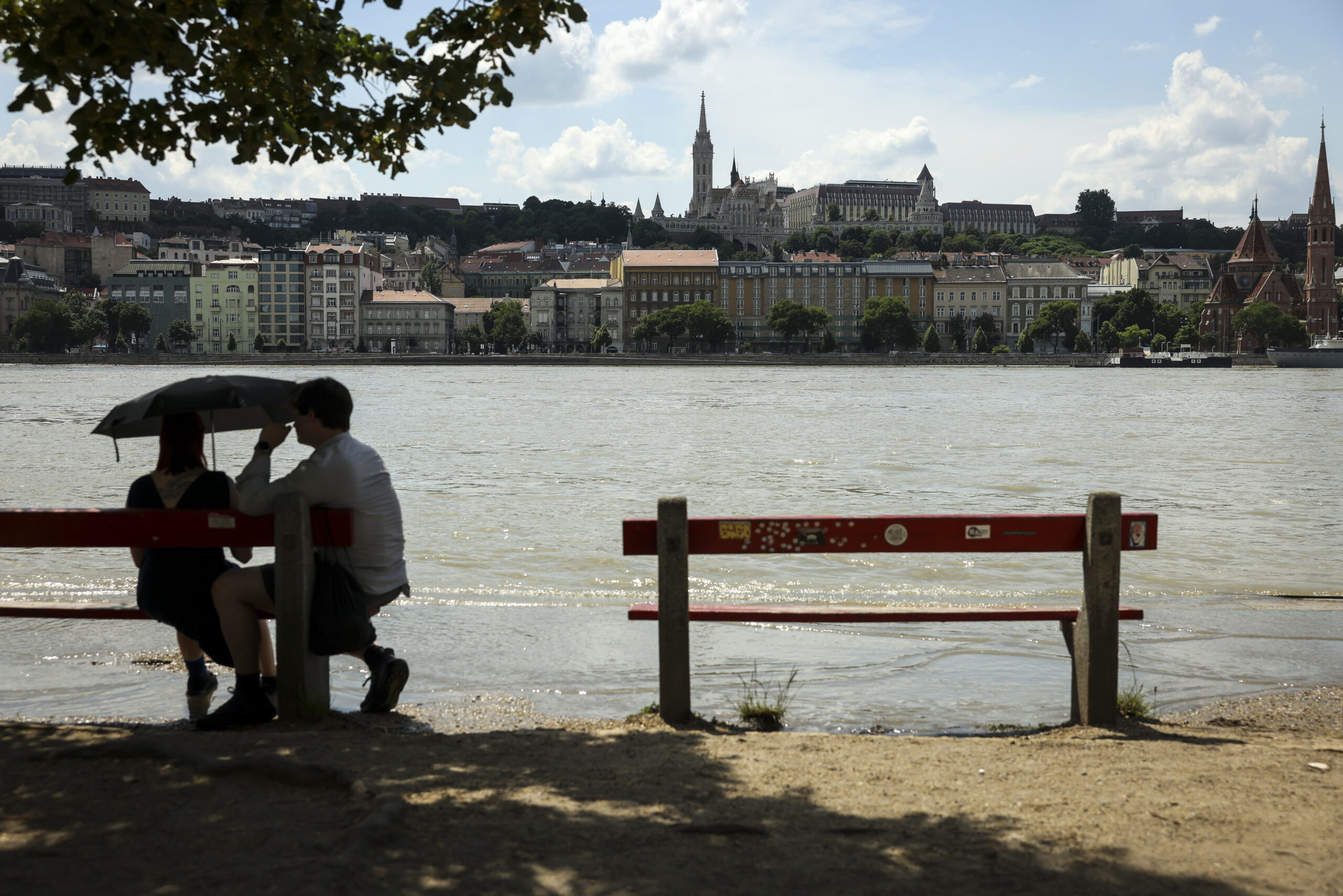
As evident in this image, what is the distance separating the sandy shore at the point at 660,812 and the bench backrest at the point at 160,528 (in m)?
0.69

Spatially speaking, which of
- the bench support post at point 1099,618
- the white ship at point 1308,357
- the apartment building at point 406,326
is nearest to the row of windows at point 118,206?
the apartment building at point 406,326

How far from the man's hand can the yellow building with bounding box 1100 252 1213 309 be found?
165 m

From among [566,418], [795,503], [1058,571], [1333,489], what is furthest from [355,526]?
[566,418]

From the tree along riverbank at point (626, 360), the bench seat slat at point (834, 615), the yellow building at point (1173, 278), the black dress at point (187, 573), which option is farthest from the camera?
the yellow building at point (1173, 278)

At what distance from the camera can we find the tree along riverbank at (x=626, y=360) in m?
117

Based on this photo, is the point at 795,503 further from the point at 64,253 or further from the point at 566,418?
the point at 64,253

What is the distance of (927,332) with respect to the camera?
125750 millimetres

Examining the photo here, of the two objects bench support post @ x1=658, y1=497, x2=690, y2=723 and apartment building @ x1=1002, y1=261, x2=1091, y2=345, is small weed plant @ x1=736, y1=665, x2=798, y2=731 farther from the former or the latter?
apartment building @ x1=1002, y1=261, x2=1091, y2=345

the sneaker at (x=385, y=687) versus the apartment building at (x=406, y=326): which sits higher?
the apartment building at (x=406, y=326)

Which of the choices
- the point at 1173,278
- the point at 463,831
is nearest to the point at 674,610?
the point at 463,831

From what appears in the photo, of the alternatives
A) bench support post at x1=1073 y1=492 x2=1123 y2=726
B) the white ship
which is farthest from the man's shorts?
the white ship

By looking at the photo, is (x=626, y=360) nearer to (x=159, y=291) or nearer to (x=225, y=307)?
(x=225, y=307)

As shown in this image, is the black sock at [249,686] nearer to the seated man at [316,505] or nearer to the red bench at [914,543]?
the seated man at [316,505]

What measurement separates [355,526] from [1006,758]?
2489mm
